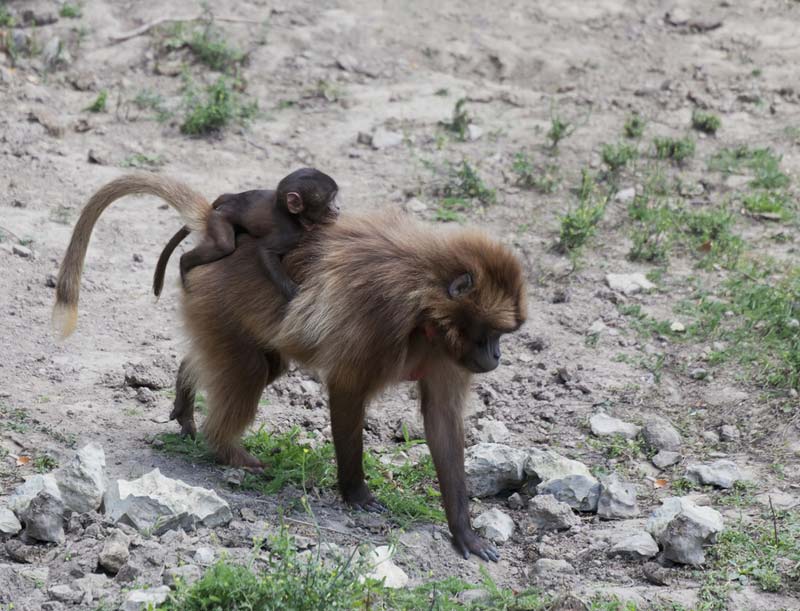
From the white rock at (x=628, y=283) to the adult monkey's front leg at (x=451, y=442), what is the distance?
292 centimetres

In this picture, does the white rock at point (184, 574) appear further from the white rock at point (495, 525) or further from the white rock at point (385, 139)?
the white rock at point (385, 139)

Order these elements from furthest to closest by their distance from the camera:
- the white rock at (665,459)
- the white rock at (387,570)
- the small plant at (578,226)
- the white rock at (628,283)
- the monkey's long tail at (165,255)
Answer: the small plant at (578,226)
the white rock at (628,283)
the white rock at (665,459)
the monkey's long tail at (165,255)
the white rock at (387,570)

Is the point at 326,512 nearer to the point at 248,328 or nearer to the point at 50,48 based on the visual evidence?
the point at 248,328

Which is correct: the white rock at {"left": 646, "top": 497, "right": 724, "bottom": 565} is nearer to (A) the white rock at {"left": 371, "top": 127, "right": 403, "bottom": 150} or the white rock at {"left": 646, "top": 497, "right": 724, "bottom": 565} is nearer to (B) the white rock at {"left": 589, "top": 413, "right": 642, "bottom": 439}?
(B) the white rock at {"left": 589, "top": 413, "right": 642, "bottom": 439}

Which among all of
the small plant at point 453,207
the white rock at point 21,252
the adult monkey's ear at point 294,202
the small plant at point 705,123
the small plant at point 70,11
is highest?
the small plant at point 70,11

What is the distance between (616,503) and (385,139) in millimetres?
5248

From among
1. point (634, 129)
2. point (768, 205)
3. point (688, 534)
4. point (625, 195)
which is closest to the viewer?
point (688, 534)

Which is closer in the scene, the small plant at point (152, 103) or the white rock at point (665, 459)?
the white rock at point (665, 459)

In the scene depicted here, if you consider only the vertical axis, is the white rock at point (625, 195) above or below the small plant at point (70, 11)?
below

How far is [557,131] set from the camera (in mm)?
10195

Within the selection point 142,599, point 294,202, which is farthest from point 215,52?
point 142,599

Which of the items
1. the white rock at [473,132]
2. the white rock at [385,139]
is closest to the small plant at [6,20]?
the white rock at [385,139]

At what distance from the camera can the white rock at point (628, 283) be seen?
8508mm

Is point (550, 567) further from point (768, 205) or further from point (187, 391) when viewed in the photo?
point (768, 205)
